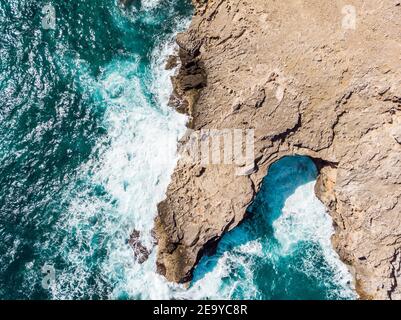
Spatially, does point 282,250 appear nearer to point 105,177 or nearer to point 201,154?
point 201,154

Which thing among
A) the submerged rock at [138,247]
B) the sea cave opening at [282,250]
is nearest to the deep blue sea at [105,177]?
the sea cave opening at [282,250]

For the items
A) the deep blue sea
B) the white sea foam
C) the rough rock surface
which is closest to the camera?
the rough rock surface

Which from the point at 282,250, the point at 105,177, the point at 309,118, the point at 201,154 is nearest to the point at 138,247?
the point at 105,177

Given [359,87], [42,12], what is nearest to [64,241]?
[42,12]

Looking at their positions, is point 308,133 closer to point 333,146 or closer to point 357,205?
point 333,146

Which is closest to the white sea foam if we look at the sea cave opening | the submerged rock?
the sea cave opening

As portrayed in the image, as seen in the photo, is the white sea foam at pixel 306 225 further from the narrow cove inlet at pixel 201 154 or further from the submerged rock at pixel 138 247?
the submerged rock at pixel 138 247

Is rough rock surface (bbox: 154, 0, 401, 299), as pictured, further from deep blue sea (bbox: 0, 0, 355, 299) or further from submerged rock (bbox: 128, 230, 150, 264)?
deep blue sea (bbox: 0, 0, 355, 299)

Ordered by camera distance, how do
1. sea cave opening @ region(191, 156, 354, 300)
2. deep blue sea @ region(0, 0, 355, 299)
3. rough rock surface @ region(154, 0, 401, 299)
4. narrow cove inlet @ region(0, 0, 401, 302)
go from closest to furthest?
rough rock surface @ region(154, 0, 401, 299) → narrow cove inlet @ region(0, 0, 401, 302) → deep blue sea @ region(0, 0, 355, 299) → sea cave opening @ region(191, 156, 354, 300)
